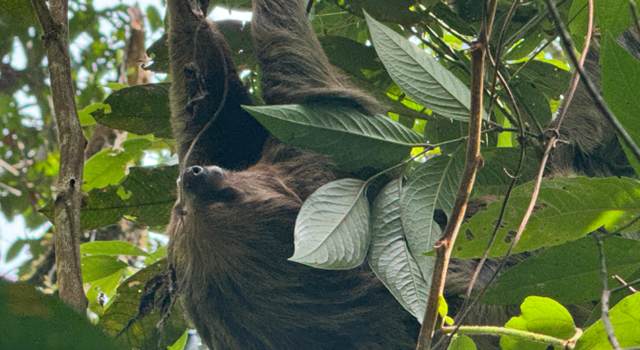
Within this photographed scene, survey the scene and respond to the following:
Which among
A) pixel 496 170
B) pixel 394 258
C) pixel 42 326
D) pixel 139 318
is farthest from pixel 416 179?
pixel 42 326

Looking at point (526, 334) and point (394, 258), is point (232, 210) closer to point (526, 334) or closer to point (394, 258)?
point (394, 258)

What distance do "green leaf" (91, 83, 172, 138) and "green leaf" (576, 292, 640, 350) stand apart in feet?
8.98

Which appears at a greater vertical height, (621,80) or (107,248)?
(621,80)

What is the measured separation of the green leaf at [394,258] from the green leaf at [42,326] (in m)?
1.82

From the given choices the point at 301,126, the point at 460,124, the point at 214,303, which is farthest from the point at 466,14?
the point at 214,303

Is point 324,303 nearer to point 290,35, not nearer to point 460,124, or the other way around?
point 460,124

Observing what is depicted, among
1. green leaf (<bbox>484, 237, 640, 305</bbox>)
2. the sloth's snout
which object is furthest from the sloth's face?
green leaf (<bbox>484, 237, 640, 305</bbox>)

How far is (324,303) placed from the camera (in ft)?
11.7

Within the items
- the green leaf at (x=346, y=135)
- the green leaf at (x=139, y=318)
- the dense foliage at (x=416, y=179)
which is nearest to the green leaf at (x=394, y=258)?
the dense foliage at (x=416, y=179)

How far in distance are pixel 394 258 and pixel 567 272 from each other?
604 mm

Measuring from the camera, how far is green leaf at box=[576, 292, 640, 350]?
1869 mm

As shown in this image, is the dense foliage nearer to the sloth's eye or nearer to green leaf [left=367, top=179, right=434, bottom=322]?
green leaf [left=367, top=179, right=434, bottom=322]

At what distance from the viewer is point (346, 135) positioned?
3037 mm

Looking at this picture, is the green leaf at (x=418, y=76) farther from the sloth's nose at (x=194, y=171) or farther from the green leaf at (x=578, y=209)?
the sloth's nose at (x=194, y=171)
